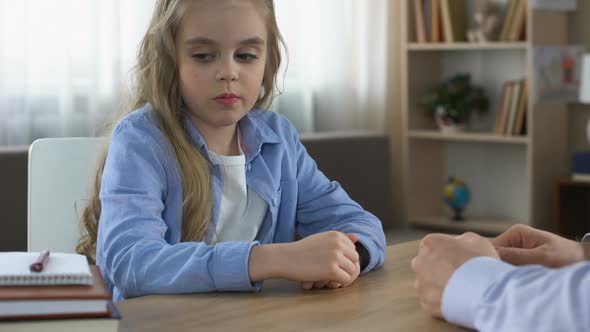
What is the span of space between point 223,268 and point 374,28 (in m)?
3.75

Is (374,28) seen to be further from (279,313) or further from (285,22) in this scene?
(279,313)

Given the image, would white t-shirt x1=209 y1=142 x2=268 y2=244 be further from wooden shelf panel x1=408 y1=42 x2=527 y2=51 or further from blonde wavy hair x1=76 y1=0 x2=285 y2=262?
wooden shelf panel x1=408 y1=42 x2=527 y2=51

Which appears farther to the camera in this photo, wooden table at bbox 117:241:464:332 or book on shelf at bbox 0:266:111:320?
wooden table at bbox 117:241:464:332

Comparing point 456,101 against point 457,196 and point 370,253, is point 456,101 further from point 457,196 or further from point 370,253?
point 370,253

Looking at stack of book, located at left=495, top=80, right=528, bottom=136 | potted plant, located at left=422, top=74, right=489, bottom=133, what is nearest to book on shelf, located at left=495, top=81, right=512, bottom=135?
stack of book, located at left=495, top=80, right=528, bottom=136

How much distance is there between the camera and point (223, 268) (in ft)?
3.93

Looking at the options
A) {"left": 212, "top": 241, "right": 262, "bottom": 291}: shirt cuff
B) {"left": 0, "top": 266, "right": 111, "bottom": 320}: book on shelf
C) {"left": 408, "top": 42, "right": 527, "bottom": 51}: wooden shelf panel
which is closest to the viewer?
{"left": 0, "top": 266, "right": 111, "bottom": 320}: book on shelf

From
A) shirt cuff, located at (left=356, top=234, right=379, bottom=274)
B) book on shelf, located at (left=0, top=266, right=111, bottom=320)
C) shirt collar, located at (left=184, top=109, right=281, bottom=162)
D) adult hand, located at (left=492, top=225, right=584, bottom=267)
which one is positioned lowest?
shirt cuff, located at (left=356, top=234, right=379, bottom=274)

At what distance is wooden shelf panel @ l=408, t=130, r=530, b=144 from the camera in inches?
173

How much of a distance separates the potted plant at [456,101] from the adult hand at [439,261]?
11.8 feet

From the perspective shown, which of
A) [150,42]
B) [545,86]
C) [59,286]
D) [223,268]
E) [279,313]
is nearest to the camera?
[59,286]

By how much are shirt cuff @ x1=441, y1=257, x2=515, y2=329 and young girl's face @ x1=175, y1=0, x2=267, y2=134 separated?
62 centimetres

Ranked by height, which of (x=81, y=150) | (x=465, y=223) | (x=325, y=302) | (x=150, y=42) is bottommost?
(x=465, y=223)

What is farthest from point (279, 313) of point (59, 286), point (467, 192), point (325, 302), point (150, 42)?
point (467, 192)
